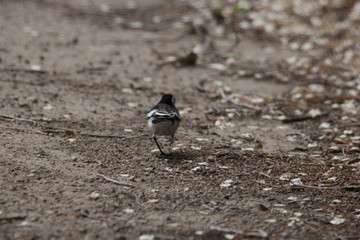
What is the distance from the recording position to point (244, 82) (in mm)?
9805

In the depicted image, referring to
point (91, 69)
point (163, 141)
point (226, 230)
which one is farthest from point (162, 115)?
point (91, 69)

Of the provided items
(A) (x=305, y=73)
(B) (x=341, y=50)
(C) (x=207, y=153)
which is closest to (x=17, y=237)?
(C) (x=207, y=153)

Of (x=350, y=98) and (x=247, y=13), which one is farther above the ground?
(x=247, y=13)

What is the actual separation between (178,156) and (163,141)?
557 millimetres

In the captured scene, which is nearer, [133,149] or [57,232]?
[57,232]

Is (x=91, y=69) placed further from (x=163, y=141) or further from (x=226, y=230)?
Answer: (x=226, y=230)

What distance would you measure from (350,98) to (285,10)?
5.43m

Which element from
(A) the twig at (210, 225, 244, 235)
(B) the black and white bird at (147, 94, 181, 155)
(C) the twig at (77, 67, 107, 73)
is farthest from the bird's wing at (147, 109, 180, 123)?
(C) the twig at (77, 67, 107, 73)

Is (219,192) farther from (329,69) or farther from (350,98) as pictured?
(329,69)

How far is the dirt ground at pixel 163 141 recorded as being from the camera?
4590mm

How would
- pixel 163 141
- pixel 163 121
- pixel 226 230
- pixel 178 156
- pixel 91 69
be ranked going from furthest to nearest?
pixel 91 69 < pixel 163 141 < pixel 178 156 < pixel 163 121 < pixel 226 230

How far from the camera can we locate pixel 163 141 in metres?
6.73

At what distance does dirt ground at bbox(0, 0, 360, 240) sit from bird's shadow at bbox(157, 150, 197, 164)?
0.04m

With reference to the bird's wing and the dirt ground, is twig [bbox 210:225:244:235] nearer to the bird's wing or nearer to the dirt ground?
the dirt ground
